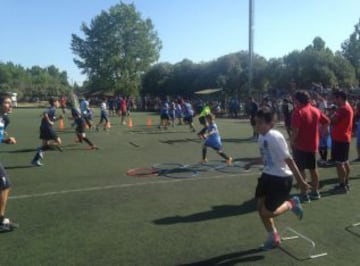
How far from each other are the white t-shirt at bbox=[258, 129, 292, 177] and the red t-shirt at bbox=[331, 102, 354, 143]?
4.02 m

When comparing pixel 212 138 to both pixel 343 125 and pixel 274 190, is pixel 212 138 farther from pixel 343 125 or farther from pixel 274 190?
pixel 274 190

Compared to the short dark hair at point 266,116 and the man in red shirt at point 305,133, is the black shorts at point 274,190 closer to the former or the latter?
the short dark hair at point 266,116

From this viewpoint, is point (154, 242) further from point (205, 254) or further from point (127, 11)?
point (127, 11)

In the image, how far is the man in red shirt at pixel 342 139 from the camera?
9.41m

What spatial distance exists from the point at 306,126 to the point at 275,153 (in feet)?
9.95

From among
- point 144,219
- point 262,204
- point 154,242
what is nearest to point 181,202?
point 144,219

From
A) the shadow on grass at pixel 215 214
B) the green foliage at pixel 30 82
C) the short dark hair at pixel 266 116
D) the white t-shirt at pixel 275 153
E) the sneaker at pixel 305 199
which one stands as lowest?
the shadow on grass at pixel 215 214

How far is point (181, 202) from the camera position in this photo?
8555 mm

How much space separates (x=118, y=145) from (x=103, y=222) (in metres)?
10.9

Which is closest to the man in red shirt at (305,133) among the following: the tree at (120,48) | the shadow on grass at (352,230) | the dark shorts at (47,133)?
the shadow on grass at (352,230)

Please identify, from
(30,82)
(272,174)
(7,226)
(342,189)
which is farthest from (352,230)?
(30,82)

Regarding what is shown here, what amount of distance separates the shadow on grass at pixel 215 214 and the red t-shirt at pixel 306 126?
1.48 metres

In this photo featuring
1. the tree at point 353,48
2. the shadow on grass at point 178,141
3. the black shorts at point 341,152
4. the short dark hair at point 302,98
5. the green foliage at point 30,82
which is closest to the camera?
the short dark hair at point 302,98

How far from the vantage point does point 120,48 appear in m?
75.0
